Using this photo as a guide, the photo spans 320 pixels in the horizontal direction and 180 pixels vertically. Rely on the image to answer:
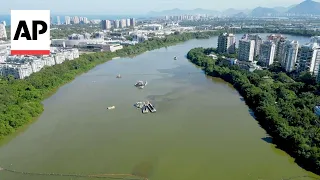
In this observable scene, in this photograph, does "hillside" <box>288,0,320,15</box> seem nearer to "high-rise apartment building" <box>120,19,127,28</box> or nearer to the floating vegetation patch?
"high-rise apartment building" <box>120,19,127,28</box>

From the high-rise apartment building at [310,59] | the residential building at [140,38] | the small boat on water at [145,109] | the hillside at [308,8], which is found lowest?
the small boat on water at [145,109]

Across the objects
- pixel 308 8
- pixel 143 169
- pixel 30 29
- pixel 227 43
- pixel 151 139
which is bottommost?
pixel 143 169

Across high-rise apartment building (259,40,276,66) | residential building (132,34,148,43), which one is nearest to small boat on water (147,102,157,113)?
high-rise apartment building (259,40,276,66)

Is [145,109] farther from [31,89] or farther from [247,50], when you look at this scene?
[247,50]

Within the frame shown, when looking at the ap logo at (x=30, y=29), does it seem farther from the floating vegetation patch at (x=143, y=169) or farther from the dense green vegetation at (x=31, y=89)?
the dense green vegetation at (x=31, y=89)

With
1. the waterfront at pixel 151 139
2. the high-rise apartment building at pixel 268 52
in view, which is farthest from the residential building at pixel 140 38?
the waterfront at pixel 151 139

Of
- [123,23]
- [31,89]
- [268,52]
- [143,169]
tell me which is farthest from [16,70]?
[123,23]
